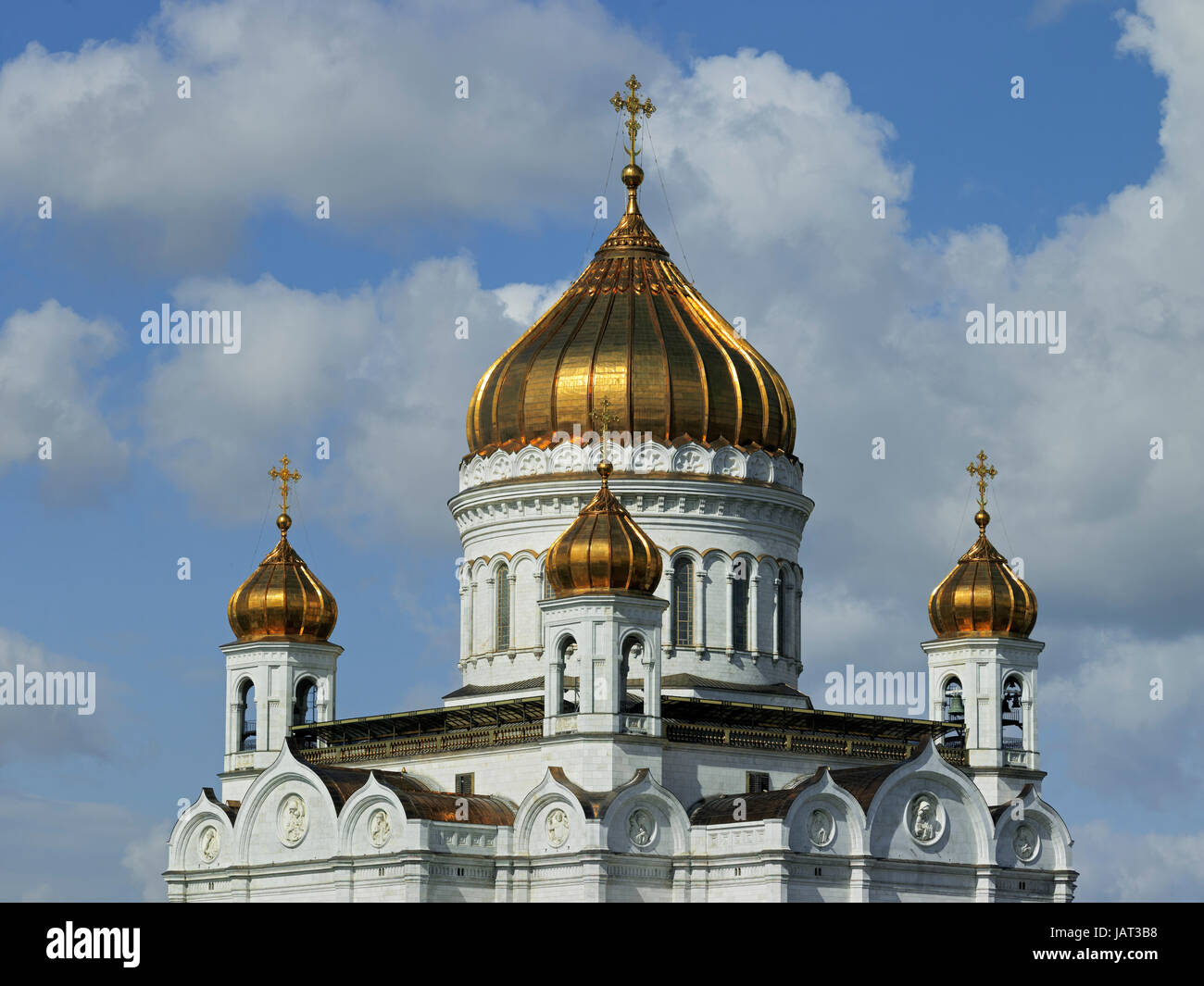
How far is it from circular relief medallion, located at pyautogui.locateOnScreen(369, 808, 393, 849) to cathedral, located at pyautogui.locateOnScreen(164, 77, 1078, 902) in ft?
0.24

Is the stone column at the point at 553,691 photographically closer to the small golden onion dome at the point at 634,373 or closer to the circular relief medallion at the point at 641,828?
the circular relief medallion at the point at 641,828

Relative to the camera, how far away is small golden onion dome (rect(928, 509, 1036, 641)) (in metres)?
59.0

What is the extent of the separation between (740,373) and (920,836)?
447 inches

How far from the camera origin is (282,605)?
200 feet

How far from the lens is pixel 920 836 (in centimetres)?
5462

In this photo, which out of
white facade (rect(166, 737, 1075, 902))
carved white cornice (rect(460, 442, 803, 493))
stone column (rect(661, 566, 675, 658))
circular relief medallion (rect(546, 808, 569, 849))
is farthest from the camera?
carved white cornice (rect(460, 442, 803, 493))

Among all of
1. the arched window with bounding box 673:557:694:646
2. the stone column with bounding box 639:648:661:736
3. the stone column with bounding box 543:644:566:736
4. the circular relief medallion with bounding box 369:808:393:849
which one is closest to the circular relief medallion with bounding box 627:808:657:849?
the stone column with bounding box 639:648:661:736

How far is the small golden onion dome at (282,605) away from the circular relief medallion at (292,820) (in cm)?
561

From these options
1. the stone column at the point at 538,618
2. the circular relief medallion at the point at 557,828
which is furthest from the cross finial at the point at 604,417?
the circular relief medallion at the point at 557,828

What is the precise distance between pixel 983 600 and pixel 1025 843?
536cm

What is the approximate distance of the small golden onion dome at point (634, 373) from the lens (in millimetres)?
59250

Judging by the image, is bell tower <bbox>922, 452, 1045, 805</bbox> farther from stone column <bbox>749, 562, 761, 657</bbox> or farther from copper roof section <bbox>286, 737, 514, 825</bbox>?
copper roof section <bbox>286, 737, 514, 825</bbox>
